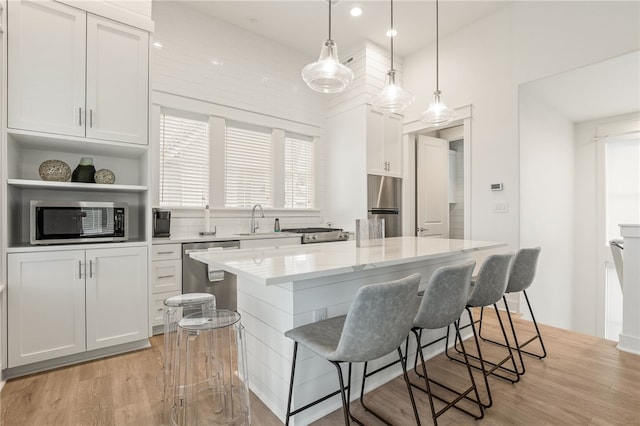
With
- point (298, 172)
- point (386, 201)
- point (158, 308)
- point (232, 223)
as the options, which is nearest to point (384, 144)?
point (386, 201)

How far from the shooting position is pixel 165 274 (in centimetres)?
312

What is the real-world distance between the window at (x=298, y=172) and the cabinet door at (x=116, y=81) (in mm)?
2239

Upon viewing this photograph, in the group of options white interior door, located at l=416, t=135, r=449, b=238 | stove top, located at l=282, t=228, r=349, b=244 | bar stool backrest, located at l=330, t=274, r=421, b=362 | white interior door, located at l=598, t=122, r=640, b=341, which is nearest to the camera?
Answer: bar stool backrest, located at l=330, t=274, r=421, b=362

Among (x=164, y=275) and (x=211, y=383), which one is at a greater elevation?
(x=164, y=275)

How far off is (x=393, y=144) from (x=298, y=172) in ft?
4.89

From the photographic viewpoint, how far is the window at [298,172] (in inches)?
189

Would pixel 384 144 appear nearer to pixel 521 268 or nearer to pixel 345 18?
pixel 345 18

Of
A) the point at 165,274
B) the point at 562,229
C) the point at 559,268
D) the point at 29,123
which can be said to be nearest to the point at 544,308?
the point at 559,268

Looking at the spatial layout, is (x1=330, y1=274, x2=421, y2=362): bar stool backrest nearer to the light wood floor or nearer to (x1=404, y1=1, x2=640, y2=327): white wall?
the light wood floor

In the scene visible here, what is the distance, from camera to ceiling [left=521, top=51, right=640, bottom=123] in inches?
129

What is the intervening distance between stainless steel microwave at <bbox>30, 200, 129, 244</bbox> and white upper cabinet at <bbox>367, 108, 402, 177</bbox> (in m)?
3.07

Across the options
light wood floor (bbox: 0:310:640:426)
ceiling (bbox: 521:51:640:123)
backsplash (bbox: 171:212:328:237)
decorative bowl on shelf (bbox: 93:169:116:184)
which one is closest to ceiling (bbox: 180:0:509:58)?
ceiling (bbox: 521:51:640:123)

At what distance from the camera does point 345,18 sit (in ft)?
13.3

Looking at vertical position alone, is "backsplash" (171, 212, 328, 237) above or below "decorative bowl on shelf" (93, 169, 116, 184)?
below
